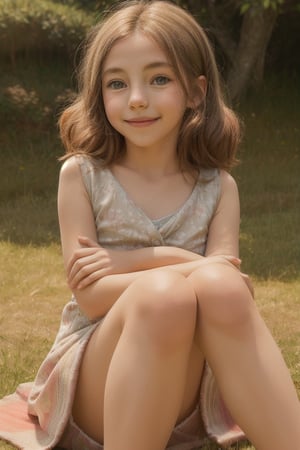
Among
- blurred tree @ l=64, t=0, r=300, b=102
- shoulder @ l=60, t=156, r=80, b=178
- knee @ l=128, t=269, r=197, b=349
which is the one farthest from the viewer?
blurred tree @ l=64, t=0, r=300, b=102

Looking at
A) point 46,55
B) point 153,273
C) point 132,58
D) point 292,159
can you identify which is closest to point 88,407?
point 153,273

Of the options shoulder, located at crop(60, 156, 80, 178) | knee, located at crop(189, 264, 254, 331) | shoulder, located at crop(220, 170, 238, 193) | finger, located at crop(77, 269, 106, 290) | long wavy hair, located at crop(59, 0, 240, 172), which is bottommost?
finger, located at crop(77, 269, 106, 290)

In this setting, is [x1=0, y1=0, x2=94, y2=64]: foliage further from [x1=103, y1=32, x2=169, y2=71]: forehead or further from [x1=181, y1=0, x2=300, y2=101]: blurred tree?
[x1=103, y1=32, x2=169, y2=71]: forehead

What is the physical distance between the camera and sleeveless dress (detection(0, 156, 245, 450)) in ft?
10.5

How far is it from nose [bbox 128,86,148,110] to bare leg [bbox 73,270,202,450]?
2.00 ft

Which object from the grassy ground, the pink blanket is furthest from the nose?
the grassy ground

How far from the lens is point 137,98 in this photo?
3.14 m

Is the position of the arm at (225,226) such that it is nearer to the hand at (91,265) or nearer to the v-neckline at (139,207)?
the v-neckline at (139,207)

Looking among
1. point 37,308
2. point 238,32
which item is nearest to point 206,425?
point 37,308

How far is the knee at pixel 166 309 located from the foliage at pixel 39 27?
6983 mm

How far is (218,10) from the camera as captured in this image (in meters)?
10.4

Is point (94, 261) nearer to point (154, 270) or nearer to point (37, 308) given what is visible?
point (154, 270)

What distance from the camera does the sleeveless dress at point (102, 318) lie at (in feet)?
10.5

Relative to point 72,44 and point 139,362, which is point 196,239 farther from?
point 72,44
